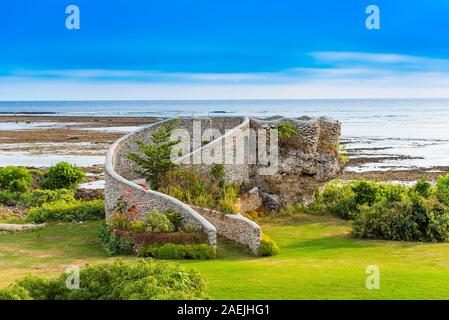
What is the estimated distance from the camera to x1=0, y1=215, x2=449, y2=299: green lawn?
13.0 metres

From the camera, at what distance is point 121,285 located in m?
12.1

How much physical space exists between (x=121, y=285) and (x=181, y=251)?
6.61 metres

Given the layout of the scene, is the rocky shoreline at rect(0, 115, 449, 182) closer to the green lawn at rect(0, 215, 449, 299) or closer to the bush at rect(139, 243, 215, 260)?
the green lawn at rect(0, 215, 449, 299)

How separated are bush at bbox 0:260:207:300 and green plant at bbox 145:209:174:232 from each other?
22.2 feet

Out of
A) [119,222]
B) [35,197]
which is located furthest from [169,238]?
[35,197]

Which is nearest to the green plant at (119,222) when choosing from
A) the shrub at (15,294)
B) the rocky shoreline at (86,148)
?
the shrub at (15,294)

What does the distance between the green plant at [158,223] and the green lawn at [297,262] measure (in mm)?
1655

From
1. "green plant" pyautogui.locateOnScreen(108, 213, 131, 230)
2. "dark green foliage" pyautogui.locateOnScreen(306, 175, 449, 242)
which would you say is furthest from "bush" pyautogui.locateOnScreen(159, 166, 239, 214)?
"dark green foliage" pyautogui.locateOnScreen(306, 175, 449, 242)

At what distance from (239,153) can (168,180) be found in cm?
426

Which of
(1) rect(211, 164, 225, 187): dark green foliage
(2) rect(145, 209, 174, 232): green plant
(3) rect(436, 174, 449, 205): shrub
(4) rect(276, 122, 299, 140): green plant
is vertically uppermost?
(4) rect(276, 122, 299, 140): green plant

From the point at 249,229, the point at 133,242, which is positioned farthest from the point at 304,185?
the point at 133,242

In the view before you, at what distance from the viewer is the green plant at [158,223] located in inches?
786

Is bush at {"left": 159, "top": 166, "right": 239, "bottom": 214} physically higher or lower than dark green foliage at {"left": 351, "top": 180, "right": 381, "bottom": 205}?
higher
